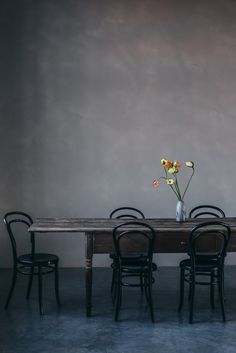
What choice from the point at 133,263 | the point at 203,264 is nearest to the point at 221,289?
the point at 203,264

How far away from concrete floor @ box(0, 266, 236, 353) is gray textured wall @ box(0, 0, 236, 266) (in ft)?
4.17

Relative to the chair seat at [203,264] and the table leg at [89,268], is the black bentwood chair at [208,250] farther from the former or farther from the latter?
the table leg at [89,268]

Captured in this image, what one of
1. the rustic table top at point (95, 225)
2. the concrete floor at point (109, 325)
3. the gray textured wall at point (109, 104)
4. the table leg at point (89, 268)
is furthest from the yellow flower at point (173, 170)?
the gray textured wall at point (109, 104)

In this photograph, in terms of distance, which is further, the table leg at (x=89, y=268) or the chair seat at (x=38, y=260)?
the chair seat at (x=38, y=260)

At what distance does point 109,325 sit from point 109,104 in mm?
2869

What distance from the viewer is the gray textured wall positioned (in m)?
6.57

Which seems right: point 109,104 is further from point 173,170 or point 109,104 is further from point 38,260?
point 38,260

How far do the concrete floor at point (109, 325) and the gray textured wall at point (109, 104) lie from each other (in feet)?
4.17

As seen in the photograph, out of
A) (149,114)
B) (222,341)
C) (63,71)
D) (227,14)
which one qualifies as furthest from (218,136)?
(222,341)

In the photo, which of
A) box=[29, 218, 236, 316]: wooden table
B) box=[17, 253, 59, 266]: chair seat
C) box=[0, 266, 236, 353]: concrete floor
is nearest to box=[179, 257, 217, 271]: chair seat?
box=[29, 218, 236, 316]: wooden table

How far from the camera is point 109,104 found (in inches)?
263

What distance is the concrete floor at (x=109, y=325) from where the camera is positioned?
4.15 metres

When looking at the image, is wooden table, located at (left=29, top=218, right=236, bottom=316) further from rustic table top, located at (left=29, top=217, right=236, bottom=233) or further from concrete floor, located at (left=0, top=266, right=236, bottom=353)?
concrete floor, located at (left=0, top=266, right=236, bottom=353)

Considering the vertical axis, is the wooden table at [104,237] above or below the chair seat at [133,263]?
above
